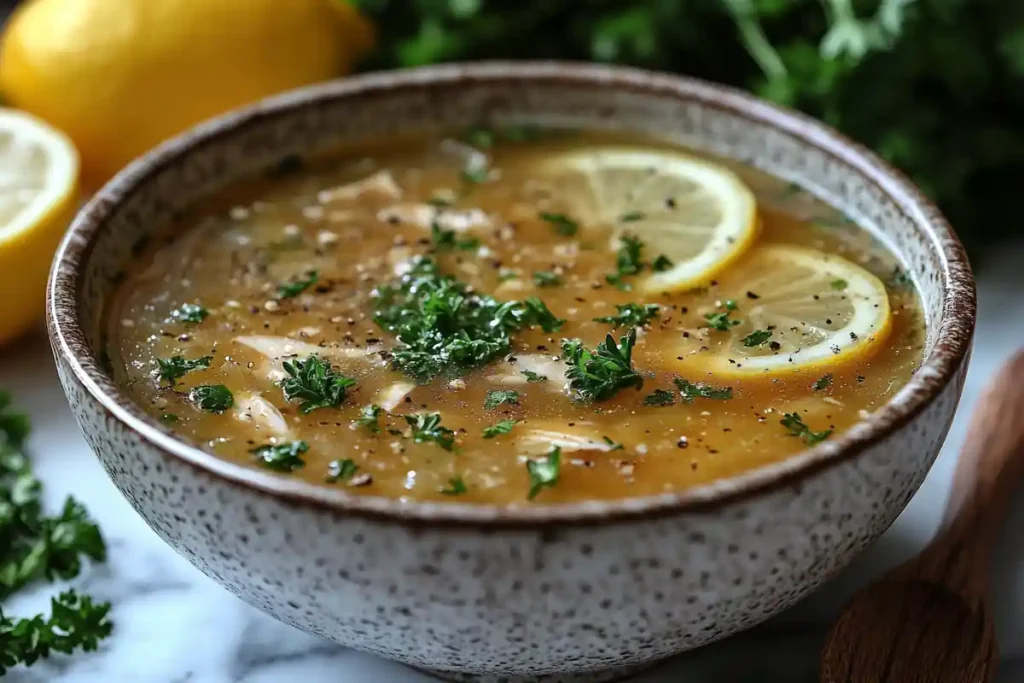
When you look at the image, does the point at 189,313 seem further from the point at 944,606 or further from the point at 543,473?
the point at 944,606

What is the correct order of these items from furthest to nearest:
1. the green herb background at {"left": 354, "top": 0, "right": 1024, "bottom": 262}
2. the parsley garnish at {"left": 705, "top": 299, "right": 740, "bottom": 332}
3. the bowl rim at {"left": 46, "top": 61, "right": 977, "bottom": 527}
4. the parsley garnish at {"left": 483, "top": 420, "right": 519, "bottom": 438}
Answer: the green herb background at {"left": 354, "top": 0, "right": 1024, "bottom": 262}, the parsley garnish at {"left": 705, "top": 299, "right": 740, "bottom": 332}, the parsley garnish at {"left": 483, "top": 420, "right": 519, "bottom": 438}, the bowl rim at {"left": 46, "top": 61, "right": 977, "bottom": 527}

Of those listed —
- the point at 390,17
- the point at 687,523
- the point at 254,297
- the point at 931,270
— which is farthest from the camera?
the point at 390,17

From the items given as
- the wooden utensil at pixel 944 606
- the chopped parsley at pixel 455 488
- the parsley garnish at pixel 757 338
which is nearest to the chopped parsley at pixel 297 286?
the chopped parsley at pixel 455 488

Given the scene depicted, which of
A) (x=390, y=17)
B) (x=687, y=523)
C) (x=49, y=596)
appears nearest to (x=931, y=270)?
(x=687, y=523)

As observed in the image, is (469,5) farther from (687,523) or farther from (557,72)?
(687,523)

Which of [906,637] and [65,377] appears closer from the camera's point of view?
[65,377]

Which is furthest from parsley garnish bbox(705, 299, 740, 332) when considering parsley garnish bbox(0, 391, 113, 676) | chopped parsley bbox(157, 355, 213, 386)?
parsley garnish bbox(0, 391, 113, 676)

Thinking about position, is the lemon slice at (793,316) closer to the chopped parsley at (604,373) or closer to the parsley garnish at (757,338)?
the parsley garnish at (757,338)

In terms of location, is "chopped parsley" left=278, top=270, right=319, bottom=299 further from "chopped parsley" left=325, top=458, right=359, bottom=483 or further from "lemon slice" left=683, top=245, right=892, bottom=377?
"lemon slice" left=683, top=245, right=892, bottom=377
